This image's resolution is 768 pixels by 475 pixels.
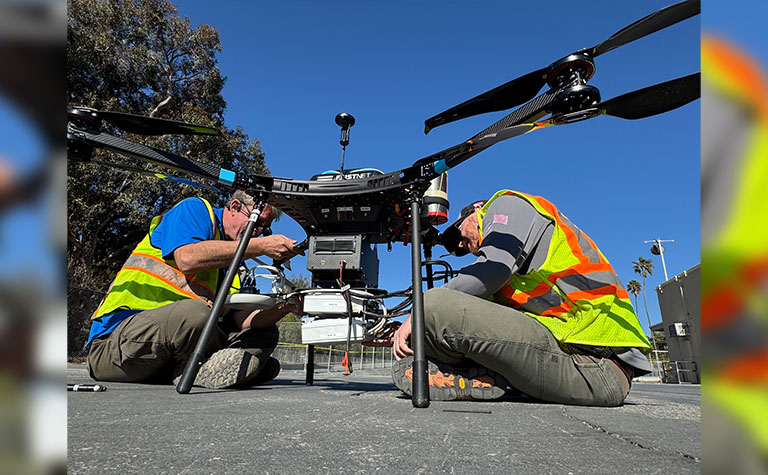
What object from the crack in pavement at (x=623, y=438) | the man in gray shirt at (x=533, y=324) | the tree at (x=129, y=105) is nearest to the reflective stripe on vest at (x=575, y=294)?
the man in gray shirt at (x=533, y=324)

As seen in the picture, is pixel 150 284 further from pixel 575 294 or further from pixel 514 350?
pixel 575 294

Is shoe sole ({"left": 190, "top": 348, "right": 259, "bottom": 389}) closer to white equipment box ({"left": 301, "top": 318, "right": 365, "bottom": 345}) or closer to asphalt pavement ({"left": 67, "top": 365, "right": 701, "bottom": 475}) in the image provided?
white equipment box ({"left": 301, "top": 318, "right": 365, "bottom": 345})

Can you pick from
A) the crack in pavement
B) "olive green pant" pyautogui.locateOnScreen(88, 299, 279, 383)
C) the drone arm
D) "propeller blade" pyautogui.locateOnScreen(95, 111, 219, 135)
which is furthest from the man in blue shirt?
the crack in pavement

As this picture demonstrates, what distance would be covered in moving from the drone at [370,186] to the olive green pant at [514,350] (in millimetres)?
208

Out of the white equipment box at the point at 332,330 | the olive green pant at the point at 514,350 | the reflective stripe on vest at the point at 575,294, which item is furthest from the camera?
the white equipment box at the point at 332,330

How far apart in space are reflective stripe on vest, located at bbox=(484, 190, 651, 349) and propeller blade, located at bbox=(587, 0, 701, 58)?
78 centimetres

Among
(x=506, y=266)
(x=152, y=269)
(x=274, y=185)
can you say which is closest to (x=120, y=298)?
(x=152, y=269)

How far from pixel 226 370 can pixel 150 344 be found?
468mm

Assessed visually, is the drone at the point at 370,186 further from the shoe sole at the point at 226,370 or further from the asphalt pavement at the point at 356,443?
the asphalt pavement at the point at 356,443

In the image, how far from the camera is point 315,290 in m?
2.14

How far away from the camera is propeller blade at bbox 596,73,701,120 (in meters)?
1.30

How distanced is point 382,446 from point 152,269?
92.9 inches

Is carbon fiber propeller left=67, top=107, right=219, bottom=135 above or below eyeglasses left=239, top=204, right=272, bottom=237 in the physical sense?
above

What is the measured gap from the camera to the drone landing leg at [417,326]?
4.71 ft
